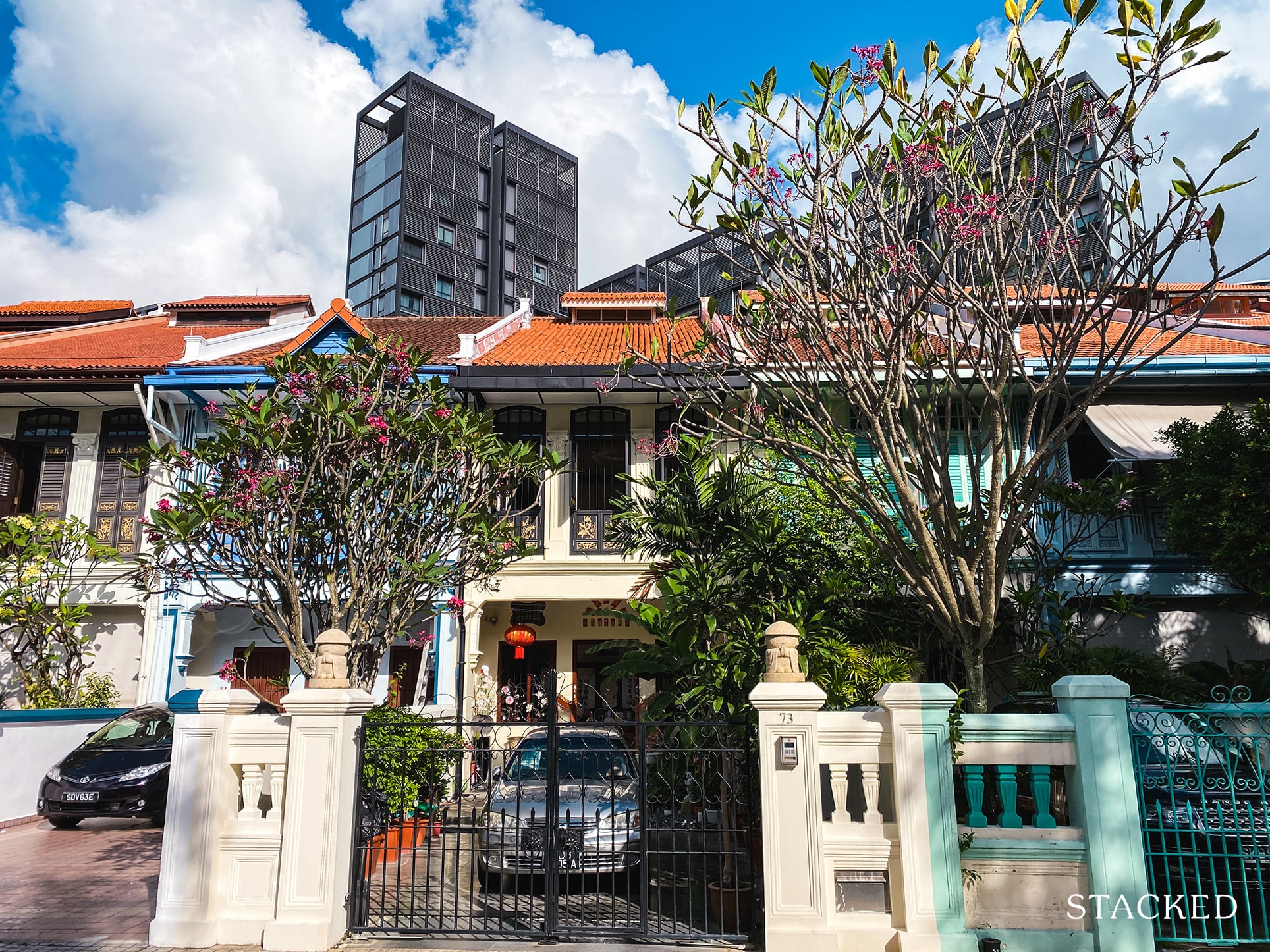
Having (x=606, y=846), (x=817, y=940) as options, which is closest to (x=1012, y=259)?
(x=817, y=940)

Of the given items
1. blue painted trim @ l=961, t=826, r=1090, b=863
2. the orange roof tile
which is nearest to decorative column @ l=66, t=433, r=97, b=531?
the orange roof tile

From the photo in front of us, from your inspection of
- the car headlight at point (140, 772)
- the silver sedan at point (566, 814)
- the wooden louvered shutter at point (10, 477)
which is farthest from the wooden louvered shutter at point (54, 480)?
the silver sedan at point (566, 814)

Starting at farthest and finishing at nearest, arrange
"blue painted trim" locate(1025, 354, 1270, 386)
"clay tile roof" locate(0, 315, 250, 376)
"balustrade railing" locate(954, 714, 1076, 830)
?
"clay tile roof" locate(0, 315, 250, 376)
"blue painted trim" locate(1025, 354, 1270, 386)
"balustrade railing" locate(954, 714, 1076, 830)

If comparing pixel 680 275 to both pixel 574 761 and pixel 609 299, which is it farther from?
pixel 574 761

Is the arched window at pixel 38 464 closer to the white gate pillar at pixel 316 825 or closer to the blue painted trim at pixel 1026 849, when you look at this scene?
the white gate pillar at pixel 316 825

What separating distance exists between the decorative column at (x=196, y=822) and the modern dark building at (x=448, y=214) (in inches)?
1412

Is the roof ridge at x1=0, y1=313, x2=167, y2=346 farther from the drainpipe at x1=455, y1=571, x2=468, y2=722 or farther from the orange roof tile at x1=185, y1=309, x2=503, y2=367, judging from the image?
the drainpipe at x1=455, y1=571, x2=468, y2=722

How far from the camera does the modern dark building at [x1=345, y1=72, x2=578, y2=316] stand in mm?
42031

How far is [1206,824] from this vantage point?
561 centimetres

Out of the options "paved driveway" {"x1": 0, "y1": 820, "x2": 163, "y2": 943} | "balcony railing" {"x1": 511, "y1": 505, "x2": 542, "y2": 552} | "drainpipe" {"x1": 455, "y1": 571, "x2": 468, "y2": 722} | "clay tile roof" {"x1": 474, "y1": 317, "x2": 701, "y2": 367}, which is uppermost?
"clay tile roof" {"x1": 474, "y1": 317, "x2": 701, "y2": 367}

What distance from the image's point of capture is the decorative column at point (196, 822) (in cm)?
621

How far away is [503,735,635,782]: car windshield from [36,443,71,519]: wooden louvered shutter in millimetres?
10405

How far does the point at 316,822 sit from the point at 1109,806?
17.6 feet

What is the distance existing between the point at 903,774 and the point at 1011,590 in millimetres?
6576
